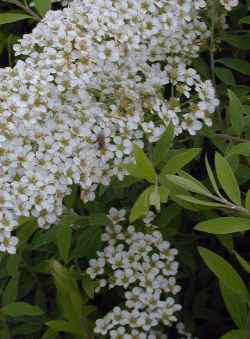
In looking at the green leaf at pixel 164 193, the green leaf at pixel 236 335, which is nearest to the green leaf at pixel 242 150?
the green leaf at pixel 164 193

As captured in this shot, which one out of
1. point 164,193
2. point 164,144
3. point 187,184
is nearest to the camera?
point 187,184

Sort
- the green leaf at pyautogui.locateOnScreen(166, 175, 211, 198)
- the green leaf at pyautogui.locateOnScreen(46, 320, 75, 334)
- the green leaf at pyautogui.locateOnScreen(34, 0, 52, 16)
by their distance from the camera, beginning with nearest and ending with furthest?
the green leaf at pyautogui.locateOnScreen(166, 175, 211, 198) < the green leaf at pyautogui.locateOnScreen(46, 320, 75, 334) < the green leaf at pyautogui.locateOnScreen(34, 0, 52, 16)

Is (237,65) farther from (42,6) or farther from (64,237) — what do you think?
(64,237)

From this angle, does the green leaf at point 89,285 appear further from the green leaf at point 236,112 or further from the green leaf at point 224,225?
the green leaf at point 236,112

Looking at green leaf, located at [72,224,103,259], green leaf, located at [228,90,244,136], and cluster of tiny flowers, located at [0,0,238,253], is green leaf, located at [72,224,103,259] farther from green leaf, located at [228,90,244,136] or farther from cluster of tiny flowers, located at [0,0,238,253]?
green leaf, located at [228,90,244,136]

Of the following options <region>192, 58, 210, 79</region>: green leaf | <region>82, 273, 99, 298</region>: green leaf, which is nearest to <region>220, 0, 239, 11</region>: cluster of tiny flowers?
<region>192, 58, 210, 79</region>: green leaf

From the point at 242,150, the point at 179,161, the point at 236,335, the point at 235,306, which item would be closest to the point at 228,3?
the point at 242,150
